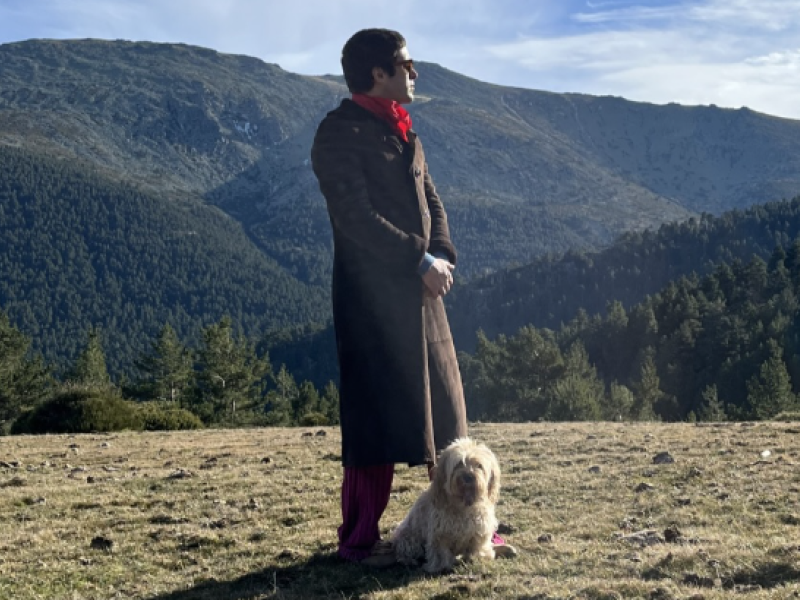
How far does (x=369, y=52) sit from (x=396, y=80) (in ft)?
0.97

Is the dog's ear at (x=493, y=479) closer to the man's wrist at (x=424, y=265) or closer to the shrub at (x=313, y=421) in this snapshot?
the man's wrist at (x=424, y=265)

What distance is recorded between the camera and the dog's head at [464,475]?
21.1ft

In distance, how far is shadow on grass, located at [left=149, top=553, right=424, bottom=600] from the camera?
250 inches

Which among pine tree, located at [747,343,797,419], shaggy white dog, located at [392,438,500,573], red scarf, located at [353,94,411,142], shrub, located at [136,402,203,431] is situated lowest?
pine tree, located at [747,343,797,419]

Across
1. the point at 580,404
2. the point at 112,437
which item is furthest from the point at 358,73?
the point at 580,404

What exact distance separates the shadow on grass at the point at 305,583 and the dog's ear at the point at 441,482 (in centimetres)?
54

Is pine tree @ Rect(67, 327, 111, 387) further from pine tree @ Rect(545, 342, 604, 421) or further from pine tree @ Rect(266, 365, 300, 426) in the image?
pine tree @ Rect(545, 342, 604, 421)

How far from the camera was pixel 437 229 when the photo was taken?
7449mm

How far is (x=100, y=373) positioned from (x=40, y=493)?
2464 inches

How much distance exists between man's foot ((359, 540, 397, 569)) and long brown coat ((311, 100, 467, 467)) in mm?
722

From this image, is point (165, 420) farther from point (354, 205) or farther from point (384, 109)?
point (354, 205)

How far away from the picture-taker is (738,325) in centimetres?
9444

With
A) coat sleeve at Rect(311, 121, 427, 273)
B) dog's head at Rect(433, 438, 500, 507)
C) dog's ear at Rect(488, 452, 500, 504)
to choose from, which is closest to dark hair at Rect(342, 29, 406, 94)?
coat sleeve at Rect(311, 121, 427, 273)

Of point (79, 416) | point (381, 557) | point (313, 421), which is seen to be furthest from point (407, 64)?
point (313, 421)
